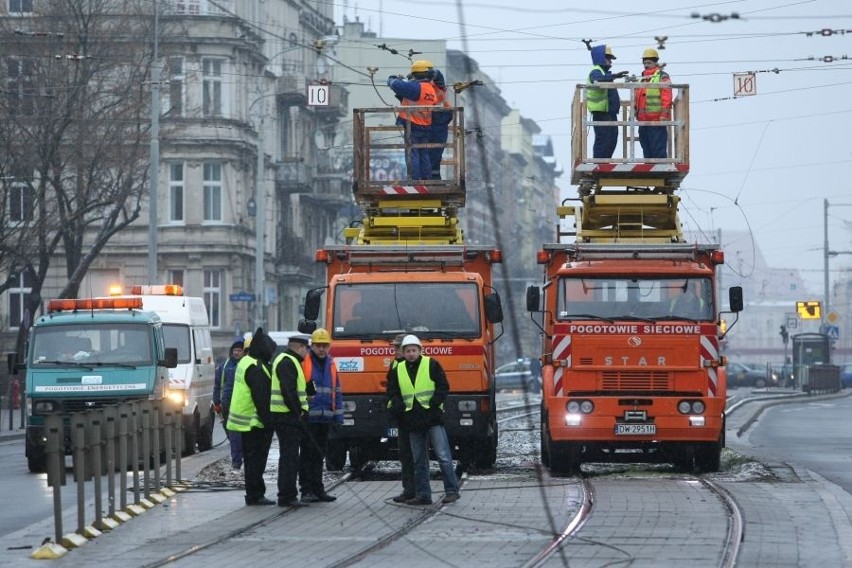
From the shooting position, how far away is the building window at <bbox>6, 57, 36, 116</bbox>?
4388 centimetres

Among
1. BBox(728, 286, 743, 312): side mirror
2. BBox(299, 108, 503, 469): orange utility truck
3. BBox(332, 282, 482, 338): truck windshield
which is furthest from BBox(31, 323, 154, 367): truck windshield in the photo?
BBox(728, 286, 743, 312): side mirror

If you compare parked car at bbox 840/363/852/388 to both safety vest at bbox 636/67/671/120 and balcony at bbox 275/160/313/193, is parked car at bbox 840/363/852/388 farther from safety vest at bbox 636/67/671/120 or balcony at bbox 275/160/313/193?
safety vest at bbox 636/67/671/120

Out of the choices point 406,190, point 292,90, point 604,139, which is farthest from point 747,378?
point 406,190

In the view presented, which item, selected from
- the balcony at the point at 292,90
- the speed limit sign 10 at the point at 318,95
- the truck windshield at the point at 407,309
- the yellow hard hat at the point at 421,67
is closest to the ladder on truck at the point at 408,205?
the yellow hard hat at the point at 421,67

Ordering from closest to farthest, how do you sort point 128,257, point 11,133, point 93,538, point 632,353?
point 93,538 < point 632,353 < point 11,133 < point 128,257

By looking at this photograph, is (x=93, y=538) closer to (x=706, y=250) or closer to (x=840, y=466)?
(x=706, y=250)

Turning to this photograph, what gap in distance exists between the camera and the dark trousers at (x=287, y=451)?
18.2 m

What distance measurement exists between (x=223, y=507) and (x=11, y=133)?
86.7ft

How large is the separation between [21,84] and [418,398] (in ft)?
94.3

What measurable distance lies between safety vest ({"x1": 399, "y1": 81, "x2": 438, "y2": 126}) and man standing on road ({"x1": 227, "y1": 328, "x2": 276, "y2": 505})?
8160mm

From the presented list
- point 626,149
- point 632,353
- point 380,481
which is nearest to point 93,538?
point 380,481

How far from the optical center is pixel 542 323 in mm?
23000

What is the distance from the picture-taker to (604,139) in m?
24.5

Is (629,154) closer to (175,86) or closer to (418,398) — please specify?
(418,398)
